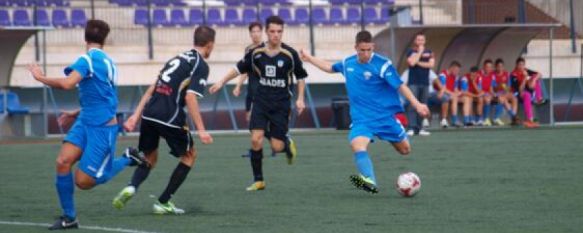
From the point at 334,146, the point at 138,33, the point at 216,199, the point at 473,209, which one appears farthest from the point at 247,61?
the point at 138,33

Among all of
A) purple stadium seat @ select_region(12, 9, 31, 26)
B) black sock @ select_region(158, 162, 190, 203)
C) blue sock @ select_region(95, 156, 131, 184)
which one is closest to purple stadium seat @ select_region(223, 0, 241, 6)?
purple stadium seat @ select_region(12, 9, 31, 26)

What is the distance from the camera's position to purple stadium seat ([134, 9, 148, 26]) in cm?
3531

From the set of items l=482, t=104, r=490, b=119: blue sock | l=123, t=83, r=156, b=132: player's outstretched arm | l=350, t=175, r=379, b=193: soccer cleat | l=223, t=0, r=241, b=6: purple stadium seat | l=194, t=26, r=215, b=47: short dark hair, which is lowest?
l=482, t=104, r=490, b=119: blue sock

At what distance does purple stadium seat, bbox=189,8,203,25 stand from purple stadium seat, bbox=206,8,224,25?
267 mm

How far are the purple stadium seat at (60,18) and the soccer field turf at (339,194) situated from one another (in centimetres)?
1360

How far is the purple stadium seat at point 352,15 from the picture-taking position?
120 ft

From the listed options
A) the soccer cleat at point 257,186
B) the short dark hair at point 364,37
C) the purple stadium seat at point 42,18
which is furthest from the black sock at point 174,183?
the purple stadium seat at point 42,18

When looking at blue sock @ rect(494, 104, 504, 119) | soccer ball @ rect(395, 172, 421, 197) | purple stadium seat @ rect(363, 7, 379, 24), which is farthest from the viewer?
purple stadium seat @ rect(363, 7, 379, 24)

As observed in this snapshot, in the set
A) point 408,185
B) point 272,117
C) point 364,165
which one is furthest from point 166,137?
point 272,117

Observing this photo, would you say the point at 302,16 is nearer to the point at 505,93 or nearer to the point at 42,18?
the point at 42,18

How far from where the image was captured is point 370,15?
3756cm

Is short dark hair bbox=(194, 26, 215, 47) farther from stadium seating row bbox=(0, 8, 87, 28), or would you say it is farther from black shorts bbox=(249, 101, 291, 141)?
stadium seating row bbox=(0, 8, 87, 28)

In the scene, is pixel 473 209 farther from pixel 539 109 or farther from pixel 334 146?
pixel 539 109

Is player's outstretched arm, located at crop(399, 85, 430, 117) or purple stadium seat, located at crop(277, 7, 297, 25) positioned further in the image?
purple stadium seat, located at crop(277, 7, 297, 25)
